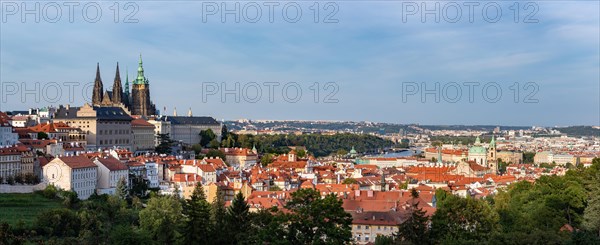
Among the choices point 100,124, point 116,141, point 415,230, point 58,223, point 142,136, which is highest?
point 100,124

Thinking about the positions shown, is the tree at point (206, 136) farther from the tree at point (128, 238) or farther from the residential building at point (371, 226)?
the tree at point (128, 238)

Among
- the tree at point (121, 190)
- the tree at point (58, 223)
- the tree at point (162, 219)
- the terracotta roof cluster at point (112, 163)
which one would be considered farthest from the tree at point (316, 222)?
the terracotta roof cluster at point (112, 163)

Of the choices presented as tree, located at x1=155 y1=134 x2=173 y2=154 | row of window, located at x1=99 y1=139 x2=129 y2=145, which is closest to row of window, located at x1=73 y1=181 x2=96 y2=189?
row of window, located at x1=99 y1=139 x2=129 y2=145

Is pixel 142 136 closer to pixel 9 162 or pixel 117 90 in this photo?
pixel 117 90

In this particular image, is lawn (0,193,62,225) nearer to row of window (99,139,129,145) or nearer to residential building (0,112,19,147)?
residential building (0,112,19,147)

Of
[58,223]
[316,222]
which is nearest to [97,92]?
[58,223]

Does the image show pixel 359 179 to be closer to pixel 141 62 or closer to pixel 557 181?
pixel 557 181
